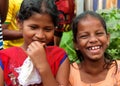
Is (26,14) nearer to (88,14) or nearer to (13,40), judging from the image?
(88,14)

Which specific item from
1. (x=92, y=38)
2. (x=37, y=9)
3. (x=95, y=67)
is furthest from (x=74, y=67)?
(x=37, y=9)

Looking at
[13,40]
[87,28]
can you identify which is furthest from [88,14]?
[13,40]

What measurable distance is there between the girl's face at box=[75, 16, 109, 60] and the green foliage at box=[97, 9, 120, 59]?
59 centimetres

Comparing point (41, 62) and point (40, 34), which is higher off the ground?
point (40, 34)

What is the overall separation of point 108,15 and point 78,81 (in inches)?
54.7

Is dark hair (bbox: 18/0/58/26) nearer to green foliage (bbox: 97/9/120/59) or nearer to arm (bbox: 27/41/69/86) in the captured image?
arm (bbox: 27/41/69/86)

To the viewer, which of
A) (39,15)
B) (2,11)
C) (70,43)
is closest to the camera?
(39,15)

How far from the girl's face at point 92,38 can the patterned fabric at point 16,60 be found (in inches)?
9.4

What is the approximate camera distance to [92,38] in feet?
9.64

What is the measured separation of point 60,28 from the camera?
17.2 feet

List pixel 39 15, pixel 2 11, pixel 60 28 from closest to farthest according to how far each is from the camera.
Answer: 1. pixel 39 15
2. pixel 2 11
3. pixel 60 28

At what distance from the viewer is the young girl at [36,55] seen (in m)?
2.62

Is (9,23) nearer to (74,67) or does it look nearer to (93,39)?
(74,67)

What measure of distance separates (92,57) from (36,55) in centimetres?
55
